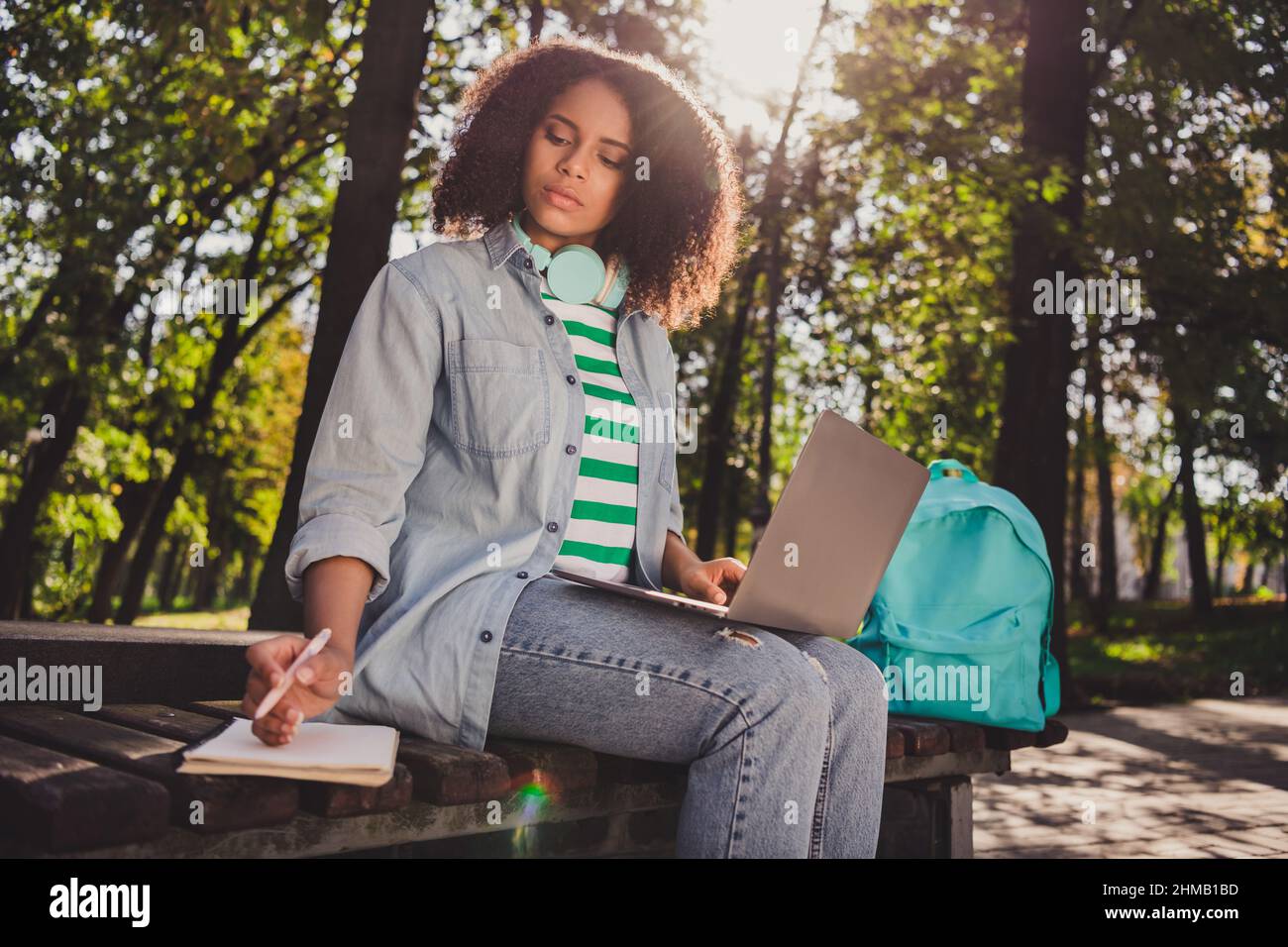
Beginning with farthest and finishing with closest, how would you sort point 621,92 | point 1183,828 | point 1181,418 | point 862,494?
point 1181,418, point 1183,828, point 621,92, point 862,494

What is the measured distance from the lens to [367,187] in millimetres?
4977

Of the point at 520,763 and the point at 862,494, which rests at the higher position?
the point at 862,494

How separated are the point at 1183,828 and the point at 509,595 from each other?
417cm

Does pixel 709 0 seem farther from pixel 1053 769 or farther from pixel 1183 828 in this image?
pixel 1183 828

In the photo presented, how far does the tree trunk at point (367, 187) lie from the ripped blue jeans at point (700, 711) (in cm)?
271

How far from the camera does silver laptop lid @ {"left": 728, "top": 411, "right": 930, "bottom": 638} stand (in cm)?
242

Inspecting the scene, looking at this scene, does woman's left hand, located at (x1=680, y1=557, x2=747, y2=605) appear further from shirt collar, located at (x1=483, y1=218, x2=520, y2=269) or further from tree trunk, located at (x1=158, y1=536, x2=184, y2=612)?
tree trunk, located at (x1=158, y1=536, x2=184, y2=612)

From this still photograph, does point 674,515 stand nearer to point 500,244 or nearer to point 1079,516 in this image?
point 500,244

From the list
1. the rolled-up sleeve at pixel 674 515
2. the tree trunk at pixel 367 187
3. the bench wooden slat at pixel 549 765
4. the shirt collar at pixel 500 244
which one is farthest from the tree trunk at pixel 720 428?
the bench wooden slat at pixel 549 765

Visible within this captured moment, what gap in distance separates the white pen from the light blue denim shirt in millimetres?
256

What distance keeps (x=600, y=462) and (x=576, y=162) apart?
747 mm

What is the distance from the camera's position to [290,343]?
57.5 feet

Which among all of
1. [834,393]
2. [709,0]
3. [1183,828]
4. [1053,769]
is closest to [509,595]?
[1183,828]

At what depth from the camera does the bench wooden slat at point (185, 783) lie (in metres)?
1.82
